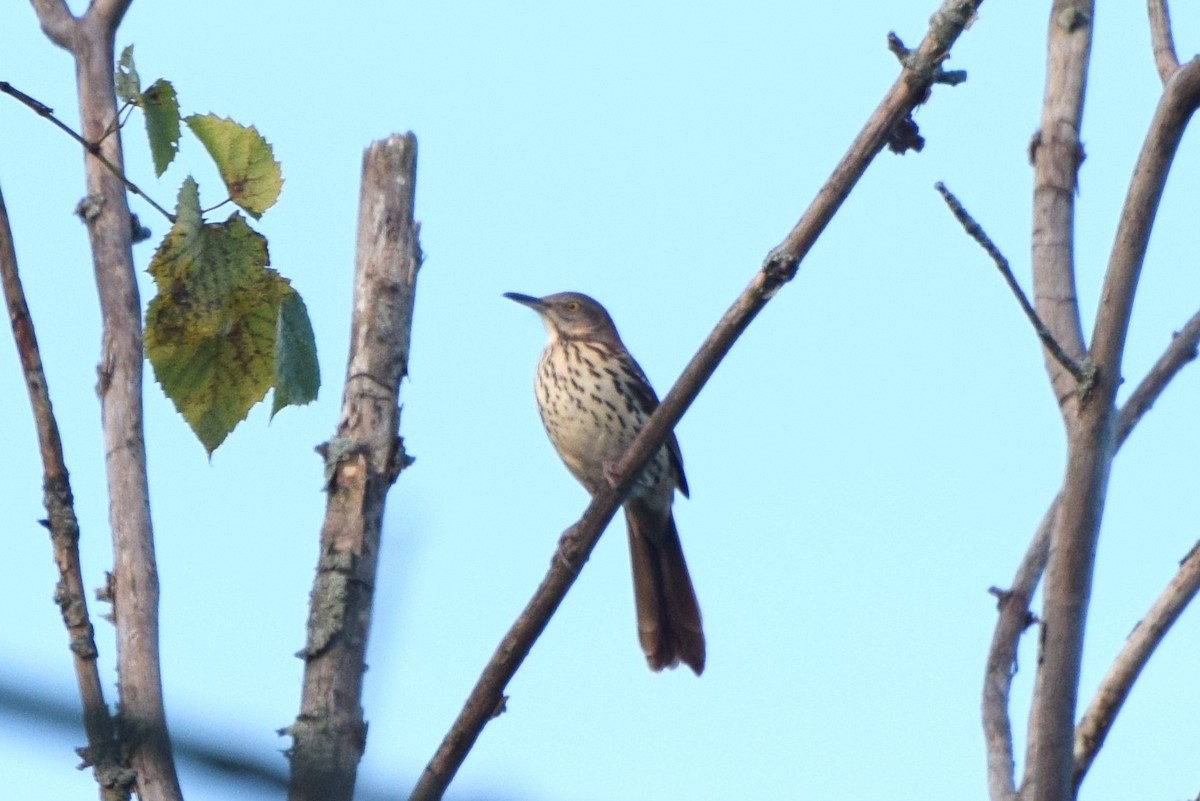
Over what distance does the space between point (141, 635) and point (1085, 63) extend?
9.93 feet

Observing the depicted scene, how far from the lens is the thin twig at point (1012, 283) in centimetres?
302

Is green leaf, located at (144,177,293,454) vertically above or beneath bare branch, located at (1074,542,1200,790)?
above

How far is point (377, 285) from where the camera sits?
3379 millimetres

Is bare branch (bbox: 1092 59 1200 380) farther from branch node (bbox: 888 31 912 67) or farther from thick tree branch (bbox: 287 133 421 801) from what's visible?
thick tree branch (bbox: 287 133 421 801)

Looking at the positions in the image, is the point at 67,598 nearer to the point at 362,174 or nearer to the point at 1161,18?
the point at 362,174

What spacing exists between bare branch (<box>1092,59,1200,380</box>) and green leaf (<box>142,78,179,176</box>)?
6.00 feet

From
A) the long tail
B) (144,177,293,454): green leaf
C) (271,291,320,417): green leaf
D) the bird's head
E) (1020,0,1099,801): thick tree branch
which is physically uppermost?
the bird's head

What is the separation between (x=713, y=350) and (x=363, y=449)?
817 mm

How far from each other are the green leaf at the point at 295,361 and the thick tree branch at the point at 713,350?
693 mm

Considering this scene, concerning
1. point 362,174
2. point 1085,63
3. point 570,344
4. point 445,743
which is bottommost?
Result: point 445,743

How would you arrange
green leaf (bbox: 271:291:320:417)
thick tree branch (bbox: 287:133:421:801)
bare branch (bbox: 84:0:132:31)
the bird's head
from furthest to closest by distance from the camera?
the bird's head < bare branch (bbox: 84:0:132:31) < thick tree branch (bbox: 287:133:421:801) < green leaf (bbox: 271:291:320:417)

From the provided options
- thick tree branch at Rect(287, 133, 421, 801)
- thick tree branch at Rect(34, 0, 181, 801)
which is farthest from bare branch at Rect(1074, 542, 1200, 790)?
thick tree branch at Rect(34, 0, 181, 801)

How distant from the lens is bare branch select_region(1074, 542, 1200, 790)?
3.54 m

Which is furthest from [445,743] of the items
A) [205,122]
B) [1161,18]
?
[1161,18]
